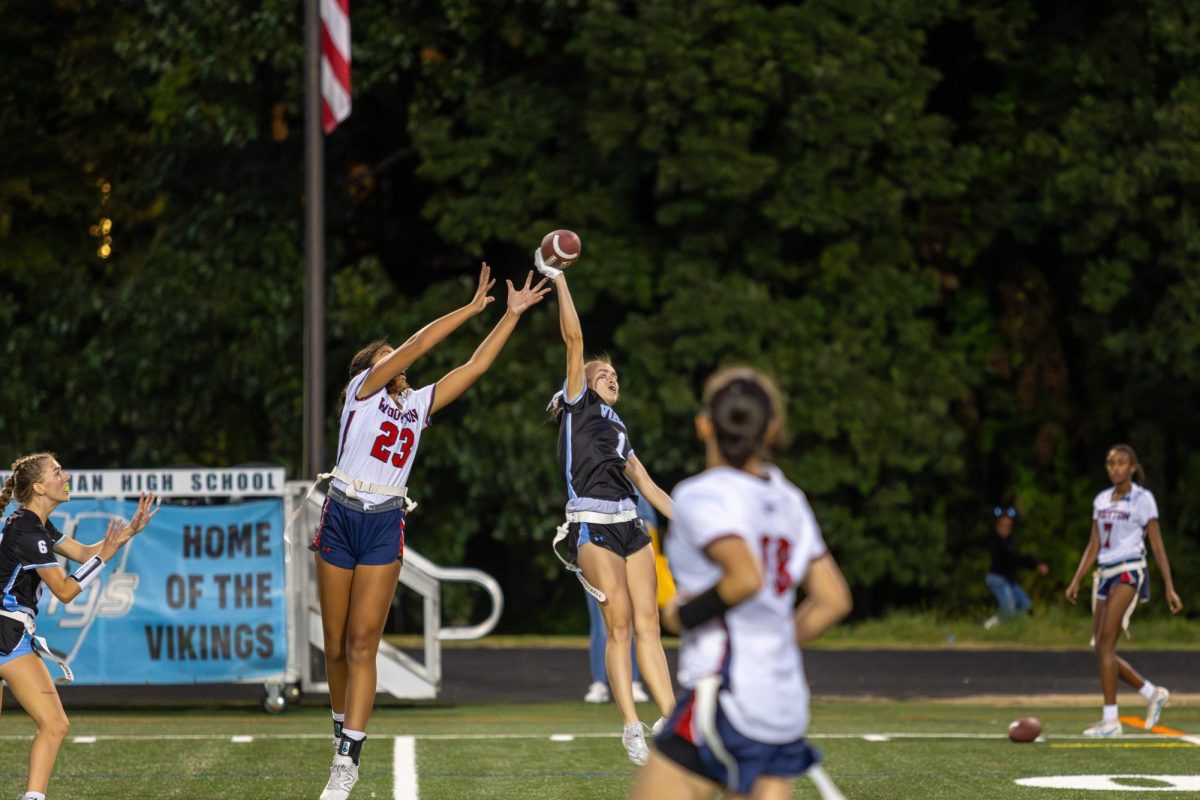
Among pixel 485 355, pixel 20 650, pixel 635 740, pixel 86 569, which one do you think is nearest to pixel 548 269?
pixel 485 355

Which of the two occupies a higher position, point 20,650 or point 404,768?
point 20,650

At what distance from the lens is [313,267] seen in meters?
15.6

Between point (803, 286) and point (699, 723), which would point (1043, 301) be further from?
point (699, 723)

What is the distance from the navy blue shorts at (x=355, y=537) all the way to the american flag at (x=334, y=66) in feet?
28.3

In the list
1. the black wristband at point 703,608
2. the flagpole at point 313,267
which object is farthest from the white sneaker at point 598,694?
the black wristband at point 703,608

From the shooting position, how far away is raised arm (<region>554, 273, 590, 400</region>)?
29.5ft

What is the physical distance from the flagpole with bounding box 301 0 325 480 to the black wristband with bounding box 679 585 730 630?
1034 cm

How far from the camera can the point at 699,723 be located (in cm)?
458

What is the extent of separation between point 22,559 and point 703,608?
13.7 feet

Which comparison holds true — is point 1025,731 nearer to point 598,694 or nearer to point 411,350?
point 598,694

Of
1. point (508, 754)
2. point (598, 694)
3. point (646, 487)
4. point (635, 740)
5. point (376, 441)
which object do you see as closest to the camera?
point (376, 441)

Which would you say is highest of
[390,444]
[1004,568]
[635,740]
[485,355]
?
[485,355]

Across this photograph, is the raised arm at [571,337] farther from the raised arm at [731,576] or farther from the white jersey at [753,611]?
the raised arm at [731,576]

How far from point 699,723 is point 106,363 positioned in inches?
762
